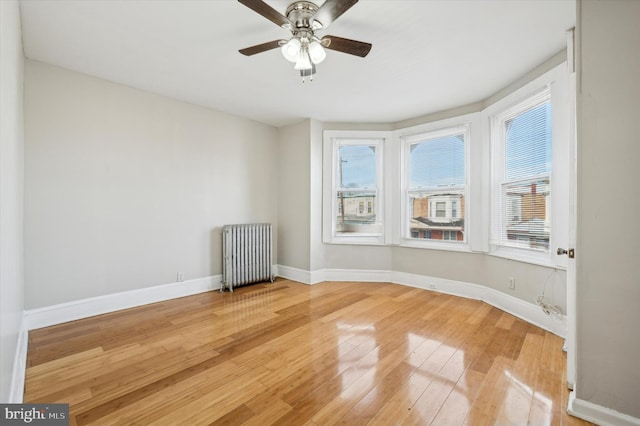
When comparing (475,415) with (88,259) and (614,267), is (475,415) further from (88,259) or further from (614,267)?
(88,259)

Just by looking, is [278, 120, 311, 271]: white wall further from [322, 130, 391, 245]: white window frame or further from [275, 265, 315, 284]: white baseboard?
[322, 130, 391, 245]: white window frame

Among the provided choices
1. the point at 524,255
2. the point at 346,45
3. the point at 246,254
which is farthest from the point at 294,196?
the point at 524,255

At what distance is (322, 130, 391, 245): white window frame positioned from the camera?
4.51 m

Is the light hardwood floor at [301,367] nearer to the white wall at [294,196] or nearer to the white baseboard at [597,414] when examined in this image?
the white baseboard at [597,414]

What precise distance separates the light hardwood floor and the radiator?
804 mm

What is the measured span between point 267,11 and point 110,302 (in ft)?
10.9

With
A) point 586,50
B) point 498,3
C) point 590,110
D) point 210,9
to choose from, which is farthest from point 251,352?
point 498,3

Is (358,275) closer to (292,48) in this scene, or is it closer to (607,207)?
(607,207)

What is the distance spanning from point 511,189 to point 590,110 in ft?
5.91

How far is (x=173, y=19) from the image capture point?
6.86 feet

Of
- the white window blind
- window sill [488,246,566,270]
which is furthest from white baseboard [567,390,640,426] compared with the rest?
the white window blind

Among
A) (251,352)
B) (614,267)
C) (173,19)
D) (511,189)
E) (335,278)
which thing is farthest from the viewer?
(335,278)

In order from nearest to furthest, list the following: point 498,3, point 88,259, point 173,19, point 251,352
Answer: point 498,3
point 173,19
point 251,352
point 88,259

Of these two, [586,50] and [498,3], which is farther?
[498,3]
